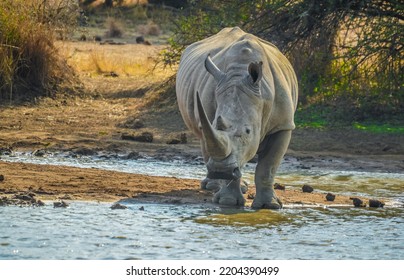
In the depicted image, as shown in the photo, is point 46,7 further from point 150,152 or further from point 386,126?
point 386,126

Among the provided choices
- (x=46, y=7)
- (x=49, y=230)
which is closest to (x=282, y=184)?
(x=49, y=230)

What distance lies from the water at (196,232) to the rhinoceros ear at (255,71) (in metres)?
1.14

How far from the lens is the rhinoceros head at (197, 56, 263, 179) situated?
27.0 ft

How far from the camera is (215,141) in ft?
26.4

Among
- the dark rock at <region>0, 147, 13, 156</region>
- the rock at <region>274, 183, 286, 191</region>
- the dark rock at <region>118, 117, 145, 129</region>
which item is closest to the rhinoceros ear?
the rock at <region>274, 183, 286, 191</region>

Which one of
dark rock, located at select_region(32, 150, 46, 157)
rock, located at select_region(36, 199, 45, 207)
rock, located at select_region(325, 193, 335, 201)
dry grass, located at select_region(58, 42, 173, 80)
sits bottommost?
dark rock, located at select_region(32, 150, 46, 157)

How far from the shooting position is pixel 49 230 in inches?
321

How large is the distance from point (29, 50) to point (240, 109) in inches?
302

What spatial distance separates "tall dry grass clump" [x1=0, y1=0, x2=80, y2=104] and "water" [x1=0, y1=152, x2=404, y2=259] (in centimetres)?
646

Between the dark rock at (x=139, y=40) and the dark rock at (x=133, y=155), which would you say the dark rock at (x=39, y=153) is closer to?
the dark rock at (x=133, y=155)

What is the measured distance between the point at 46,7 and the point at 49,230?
27.4ft

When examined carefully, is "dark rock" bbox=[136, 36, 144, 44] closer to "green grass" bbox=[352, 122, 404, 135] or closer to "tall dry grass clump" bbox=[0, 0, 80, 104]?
"tall dry grass clump" bbox=[0, 0, 80, 104]

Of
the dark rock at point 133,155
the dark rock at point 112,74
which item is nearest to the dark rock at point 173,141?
the dark rock at point 133,155

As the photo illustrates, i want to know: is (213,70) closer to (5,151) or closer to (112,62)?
(5,151)
